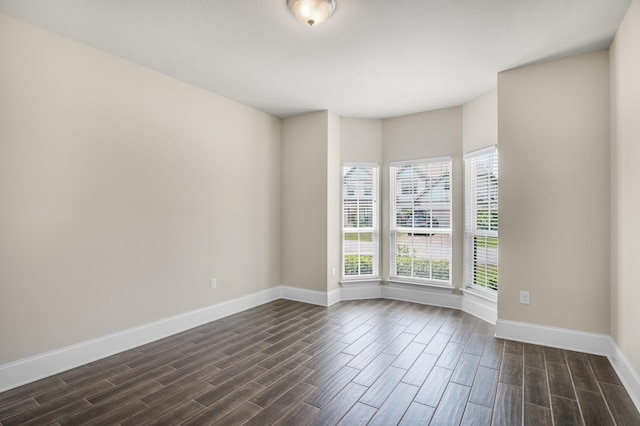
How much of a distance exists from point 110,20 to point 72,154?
114 centimetres

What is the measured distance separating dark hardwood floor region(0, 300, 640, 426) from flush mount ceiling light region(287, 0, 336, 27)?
272 centimetres

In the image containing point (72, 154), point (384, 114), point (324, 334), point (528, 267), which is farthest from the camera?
point (384, 114)

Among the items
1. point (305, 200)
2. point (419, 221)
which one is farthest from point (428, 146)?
point (305, 200)

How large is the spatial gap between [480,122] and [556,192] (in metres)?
1.38

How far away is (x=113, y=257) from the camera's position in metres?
3.06

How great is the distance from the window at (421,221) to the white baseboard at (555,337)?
4.07 ft

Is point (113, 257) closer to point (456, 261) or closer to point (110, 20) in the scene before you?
point (110, 20)

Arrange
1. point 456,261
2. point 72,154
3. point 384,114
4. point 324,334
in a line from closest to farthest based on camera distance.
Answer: point 72,154 → point 324,334 → point 456,261 → point 384,114

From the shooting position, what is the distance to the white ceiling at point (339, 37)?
236cm

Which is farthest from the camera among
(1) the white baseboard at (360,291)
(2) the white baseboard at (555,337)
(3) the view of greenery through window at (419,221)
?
(1) the white baseboard at (360,291)

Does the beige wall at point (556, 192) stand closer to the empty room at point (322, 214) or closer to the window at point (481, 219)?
the empty room at point (322, 214)

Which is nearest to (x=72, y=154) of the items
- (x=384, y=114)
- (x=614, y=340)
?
(x=384, y=114)

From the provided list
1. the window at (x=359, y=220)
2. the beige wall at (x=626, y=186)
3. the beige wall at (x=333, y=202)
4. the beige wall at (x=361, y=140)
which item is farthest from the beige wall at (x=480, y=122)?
the beige wall at (x=333, y=202)

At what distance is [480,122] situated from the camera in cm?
414
